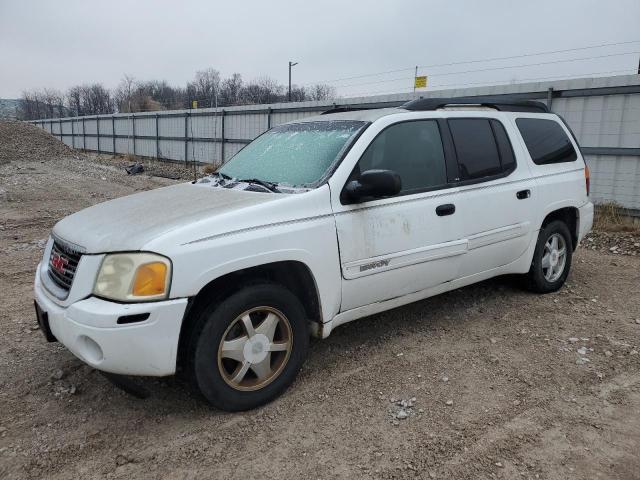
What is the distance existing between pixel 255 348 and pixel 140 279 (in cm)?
79

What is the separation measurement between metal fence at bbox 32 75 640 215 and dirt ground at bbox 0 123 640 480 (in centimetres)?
459

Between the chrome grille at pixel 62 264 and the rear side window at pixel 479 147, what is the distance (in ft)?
9.23

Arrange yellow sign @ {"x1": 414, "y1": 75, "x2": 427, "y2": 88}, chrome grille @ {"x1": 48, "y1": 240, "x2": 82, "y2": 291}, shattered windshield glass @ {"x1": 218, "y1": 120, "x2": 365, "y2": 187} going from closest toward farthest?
chrome grille @ {"x1": 48, "y1": 240, "x2": 82, "y2": 291} → shattered windshield glass @ {"x1": 218, "y1": 120, "x2": 365, "y2": 187} → yellow sign @ {"x1": 414, "y1": 75, "x2": 427, "y2": 88}

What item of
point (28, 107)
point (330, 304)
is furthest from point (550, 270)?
point (28, 107)

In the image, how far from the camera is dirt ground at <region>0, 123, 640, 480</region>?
2486 mm

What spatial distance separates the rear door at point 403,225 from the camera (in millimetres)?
3227

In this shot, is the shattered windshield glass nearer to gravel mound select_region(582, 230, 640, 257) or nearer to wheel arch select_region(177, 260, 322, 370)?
wheel arch select_region(177, 260, 322, 370)

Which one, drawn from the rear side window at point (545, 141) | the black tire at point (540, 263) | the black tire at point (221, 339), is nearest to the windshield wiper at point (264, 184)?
the black tire at point (221, 339)

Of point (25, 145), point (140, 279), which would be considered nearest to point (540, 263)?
point (140, 279)

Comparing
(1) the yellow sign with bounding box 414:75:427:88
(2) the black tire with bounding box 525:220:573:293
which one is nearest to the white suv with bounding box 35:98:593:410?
(2) the black tire with bounding box 525:220:573:293

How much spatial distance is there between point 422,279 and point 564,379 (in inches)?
45.3

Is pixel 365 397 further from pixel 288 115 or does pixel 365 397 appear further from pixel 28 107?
pixel 28 107

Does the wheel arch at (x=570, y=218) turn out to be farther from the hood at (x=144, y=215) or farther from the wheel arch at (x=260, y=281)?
the hood at (x=144, y=215)

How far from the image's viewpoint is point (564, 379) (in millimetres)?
3305
